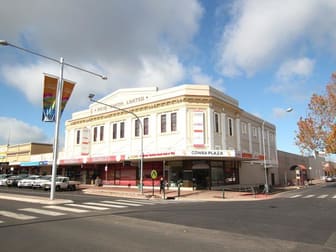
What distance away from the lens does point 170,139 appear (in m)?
33.7

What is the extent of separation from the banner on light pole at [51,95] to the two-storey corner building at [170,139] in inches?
293

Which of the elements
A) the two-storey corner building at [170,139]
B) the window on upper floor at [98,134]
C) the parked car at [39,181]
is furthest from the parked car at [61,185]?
the window on upper floor at [98,134]

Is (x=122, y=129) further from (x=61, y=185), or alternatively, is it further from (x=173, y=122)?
(x=61, y=185)

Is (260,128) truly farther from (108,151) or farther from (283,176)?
(108,151)

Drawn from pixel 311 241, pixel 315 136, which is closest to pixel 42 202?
pixel 311 241

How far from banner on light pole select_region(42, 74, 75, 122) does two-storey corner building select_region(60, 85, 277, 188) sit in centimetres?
745

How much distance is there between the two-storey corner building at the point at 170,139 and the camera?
32250mm

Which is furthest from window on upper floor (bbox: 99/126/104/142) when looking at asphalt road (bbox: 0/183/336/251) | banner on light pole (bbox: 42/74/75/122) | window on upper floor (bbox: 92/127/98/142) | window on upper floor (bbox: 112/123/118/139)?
asphalt road (bbox: 0/183/336/251)

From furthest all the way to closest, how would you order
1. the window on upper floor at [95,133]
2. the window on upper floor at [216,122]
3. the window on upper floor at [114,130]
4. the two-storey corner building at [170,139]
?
the window on upper floor at [95,133] < the window on upper floor at [114,130] < the window on upper floor at [216,122] < the two-storey corner building at [170,139]

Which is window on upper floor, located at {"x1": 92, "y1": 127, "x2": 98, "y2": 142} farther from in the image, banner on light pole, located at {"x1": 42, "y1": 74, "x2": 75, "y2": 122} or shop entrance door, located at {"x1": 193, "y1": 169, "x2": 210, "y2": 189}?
banner on light pole, located at {"x1": 42, "y1": 74, "x2": 75, "y2": 122}

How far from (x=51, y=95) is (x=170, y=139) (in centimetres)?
1575

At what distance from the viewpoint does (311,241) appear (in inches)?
340

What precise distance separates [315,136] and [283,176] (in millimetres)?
24503

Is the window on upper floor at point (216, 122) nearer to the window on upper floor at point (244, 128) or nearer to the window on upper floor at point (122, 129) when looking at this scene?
the window on upper floor at point (244, 128)
